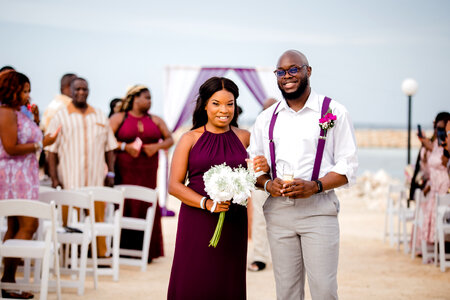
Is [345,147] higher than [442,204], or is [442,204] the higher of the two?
[345,147]

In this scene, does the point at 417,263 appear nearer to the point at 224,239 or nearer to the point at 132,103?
the point at 132,103

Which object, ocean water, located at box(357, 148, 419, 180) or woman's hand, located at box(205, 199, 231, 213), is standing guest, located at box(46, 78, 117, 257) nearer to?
woman's hand, located at box(205, 199, 231, 213)

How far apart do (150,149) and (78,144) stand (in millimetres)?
1071

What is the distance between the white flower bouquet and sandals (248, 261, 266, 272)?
14.3 feet

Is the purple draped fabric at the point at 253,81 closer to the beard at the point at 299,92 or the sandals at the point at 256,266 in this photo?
the sandals at the point at 256,266

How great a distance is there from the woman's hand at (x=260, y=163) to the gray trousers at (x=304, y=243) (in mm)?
226

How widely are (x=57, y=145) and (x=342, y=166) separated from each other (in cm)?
477

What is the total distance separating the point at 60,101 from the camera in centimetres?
927

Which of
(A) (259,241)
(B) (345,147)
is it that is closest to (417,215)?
(A) (259,241)

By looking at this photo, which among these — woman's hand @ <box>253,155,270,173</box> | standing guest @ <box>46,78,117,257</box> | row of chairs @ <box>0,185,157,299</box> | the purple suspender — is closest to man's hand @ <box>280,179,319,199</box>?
the purple suspender

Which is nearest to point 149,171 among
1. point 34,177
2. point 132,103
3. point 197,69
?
point 132,103

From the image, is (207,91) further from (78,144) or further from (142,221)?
(142,221)

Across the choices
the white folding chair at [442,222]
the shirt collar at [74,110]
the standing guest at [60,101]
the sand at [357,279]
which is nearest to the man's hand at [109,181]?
the shirt collar at [74,110]

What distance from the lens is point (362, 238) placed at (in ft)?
38.3
